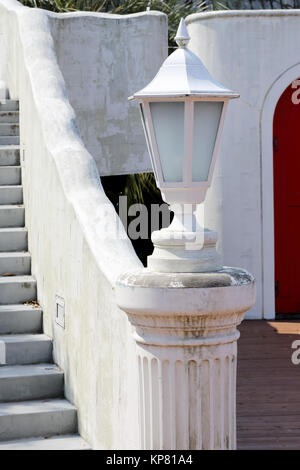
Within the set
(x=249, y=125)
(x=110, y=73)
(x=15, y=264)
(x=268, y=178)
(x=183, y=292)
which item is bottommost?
(x=15, y=264)

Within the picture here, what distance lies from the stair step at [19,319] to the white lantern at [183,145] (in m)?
2.87

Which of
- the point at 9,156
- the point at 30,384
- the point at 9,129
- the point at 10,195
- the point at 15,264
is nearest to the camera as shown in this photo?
the point at 30,384

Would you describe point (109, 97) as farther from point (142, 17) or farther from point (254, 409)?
point (254, 409)

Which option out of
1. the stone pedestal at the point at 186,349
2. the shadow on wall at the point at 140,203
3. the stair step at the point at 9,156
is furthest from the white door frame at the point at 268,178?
the stone pedestal at the point at 186,349

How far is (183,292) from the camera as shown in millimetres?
3984

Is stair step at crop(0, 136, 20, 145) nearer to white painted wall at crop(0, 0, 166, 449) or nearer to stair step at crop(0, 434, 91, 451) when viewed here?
white painted wall at crop(0, 0, 166, 449)

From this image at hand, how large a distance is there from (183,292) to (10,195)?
444cm

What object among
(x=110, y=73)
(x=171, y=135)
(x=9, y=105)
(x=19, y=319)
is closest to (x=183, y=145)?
(x=171, y=135)

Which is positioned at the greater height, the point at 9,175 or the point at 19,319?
the point at 9,175

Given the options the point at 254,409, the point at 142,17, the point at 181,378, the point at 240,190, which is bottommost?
the point at 254,409

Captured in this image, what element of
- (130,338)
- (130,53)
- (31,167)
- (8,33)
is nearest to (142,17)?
(130,53)

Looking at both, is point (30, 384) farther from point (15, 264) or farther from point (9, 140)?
point (9, 140)

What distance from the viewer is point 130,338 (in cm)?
470

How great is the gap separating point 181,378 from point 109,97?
24.2 ft
